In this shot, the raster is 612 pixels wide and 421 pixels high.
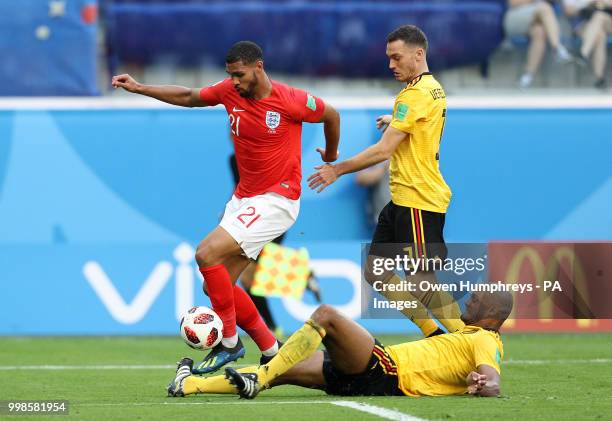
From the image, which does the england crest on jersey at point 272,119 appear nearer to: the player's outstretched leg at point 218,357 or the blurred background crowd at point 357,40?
the player's outstretched leg at point 218,357

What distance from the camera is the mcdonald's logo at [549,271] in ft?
33.2

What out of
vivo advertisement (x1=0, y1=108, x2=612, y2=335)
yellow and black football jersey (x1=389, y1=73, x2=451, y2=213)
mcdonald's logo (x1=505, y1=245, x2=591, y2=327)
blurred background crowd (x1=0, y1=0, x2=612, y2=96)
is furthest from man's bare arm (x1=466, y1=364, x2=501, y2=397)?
blurred background crowd (x1=0, y1=0, x2=612, y2=96)

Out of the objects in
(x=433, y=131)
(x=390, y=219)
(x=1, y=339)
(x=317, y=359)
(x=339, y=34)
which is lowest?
(x=1, y=339)

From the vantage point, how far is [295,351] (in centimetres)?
701

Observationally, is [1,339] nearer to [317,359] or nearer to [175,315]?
[175,315]

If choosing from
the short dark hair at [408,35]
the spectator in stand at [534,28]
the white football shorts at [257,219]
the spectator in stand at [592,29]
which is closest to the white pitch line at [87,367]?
the white football shorts at [257,219]

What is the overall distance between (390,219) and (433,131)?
66 cm

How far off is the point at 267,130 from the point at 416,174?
1038 millimetres

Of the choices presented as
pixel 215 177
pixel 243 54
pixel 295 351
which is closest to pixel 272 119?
pixel 243 54

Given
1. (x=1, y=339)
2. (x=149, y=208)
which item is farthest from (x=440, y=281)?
(x=149, y=208)

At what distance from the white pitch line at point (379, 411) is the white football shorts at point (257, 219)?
4.99ft

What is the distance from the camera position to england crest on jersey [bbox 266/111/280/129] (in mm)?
8422

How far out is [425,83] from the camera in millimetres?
8359

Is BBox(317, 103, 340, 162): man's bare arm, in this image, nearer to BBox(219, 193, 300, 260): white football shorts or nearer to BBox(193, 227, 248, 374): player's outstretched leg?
BBox(219, 193, 300, 260): white football shorts
